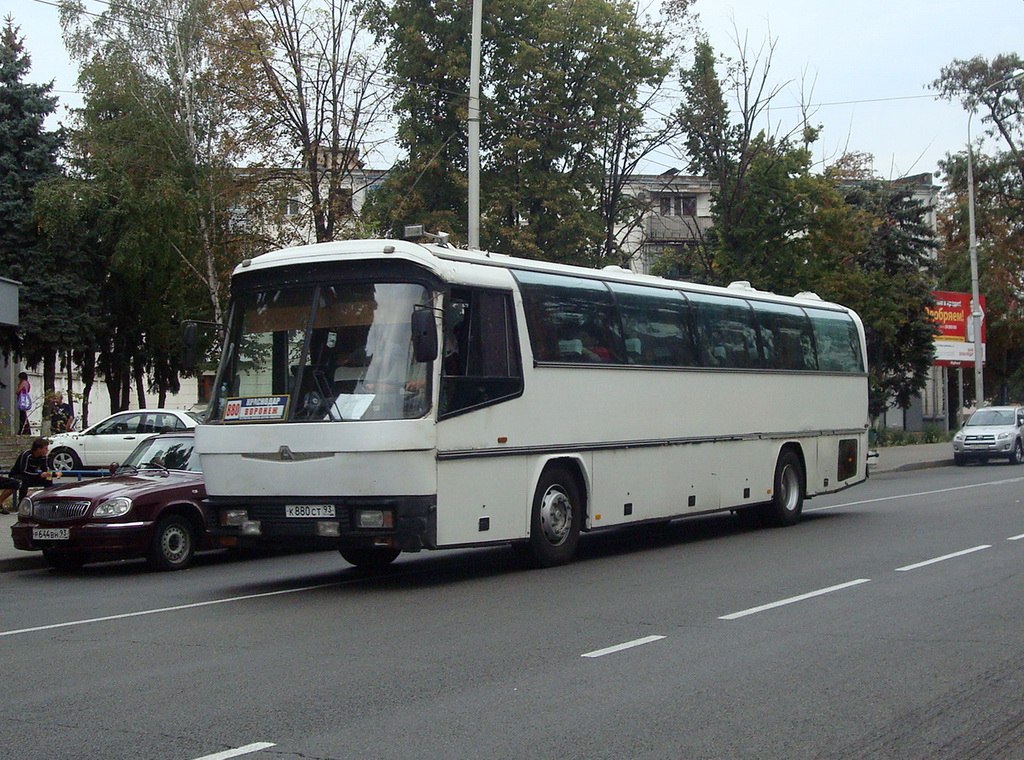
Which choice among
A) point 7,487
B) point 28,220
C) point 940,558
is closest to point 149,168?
point 28,220

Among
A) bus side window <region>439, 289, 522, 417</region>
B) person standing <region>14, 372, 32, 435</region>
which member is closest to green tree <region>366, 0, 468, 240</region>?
person standing <region>14, 372, 32, 435</region>

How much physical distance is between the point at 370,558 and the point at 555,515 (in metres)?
2.21

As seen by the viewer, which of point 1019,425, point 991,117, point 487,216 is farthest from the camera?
point 991,117

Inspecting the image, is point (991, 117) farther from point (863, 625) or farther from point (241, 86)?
point (863, 625)

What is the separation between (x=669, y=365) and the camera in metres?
16.3

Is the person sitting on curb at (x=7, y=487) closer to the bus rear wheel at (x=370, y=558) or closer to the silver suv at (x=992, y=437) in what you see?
the bus rear wheel at (x=370, y=558)

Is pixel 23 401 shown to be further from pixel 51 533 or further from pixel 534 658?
pixel 534 658

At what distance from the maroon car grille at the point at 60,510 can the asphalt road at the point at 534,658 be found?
720 mm

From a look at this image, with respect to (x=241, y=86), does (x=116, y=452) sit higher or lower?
lower

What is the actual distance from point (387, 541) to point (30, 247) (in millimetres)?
32097

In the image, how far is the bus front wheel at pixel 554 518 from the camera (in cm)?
1364

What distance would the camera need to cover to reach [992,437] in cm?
3853

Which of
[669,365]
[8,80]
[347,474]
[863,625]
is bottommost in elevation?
[863,625]

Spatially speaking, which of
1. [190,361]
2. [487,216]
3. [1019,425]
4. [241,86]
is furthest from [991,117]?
[190,361]
